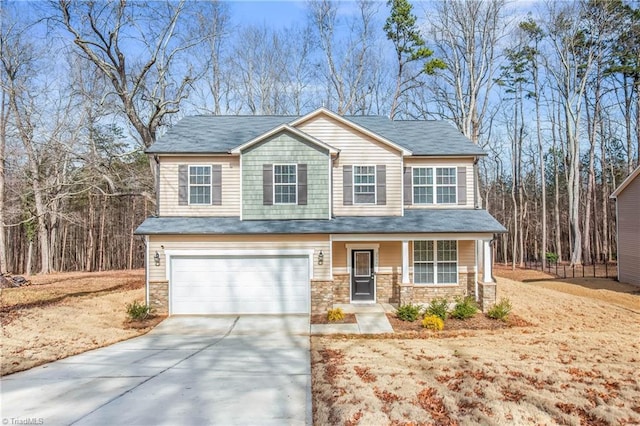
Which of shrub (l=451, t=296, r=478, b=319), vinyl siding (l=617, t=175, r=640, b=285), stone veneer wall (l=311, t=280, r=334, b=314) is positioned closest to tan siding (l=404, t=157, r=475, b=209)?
shrub (l=451, t=296, r=478, b=319)

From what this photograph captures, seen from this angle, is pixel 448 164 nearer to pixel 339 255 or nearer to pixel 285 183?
pixel 339 255

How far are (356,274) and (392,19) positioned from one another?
19982 mm

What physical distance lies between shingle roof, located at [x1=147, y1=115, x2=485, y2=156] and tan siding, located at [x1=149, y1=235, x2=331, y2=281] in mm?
3352

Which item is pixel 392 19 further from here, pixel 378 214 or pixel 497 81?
pixel 378 214

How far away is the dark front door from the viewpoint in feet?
48.0

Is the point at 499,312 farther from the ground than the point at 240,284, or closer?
closer

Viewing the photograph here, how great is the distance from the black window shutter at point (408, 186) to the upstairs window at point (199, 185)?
735 centimetres

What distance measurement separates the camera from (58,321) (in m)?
11.6

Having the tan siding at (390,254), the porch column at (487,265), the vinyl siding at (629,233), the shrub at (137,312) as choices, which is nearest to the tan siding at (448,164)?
the tan siding at (390,254)

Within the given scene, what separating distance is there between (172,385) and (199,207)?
27.8ft

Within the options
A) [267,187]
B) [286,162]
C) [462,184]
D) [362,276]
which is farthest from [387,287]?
[286,162]

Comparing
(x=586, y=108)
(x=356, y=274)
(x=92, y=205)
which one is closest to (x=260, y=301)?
(x=356, y=274)

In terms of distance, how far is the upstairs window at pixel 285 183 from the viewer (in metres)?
14.2

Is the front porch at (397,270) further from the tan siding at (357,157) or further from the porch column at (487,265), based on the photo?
the tan siding at (357,157)
